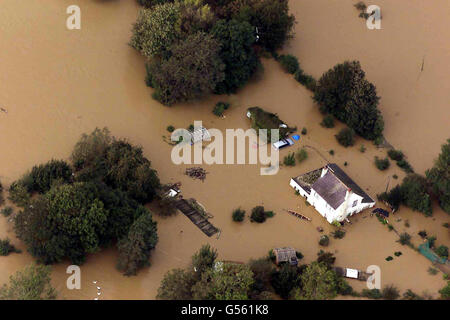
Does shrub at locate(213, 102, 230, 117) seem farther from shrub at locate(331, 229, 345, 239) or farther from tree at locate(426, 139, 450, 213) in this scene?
tree at locate(426, 139, 450, 213)

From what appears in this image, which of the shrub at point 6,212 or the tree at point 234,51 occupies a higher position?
the tree at point 234,51

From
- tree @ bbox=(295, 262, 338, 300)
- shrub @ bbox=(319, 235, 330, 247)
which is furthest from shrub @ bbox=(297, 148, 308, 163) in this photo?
tree @ bbox=(295, 262, 338, 300)

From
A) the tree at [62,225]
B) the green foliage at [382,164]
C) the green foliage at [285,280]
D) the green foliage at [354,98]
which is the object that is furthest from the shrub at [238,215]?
the green foliage at [354,98]

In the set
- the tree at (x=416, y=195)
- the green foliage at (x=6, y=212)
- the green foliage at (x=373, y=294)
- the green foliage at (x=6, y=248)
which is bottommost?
the green foliage at (x=373, y=294)

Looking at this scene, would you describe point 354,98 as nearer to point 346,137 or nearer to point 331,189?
point 346,137

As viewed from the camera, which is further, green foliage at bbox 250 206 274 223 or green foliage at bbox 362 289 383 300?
green foliage at bbox 250 206 274 223

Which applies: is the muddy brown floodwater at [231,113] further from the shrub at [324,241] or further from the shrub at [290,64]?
the shrub at [290,64]

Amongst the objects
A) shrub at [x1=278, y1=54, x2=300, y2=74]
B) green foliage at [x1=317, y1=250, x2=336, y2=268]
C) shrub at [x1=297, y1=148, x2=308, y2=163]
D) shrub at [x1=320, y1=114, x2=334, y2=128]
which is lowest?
green foliage at [x1=317, y1=250, x2=336, y2=268]
